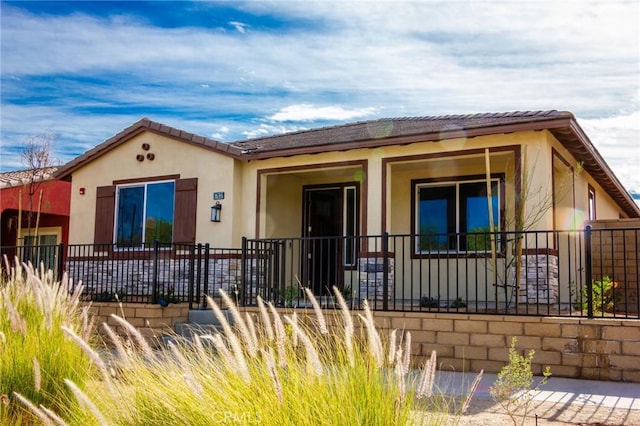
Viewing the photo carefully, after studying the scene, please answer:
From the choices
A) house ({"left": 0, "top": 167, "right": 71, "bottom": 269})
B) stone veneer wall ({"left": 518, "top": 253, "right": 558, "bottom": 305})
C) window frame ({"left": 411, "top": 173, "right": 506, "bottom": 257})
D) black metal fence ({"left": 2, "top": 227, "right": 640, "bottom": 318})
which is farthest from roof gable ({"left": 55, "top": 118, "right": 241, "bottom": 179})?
stone veneer wall ({"left": 518, "top": 253, "right": 558, "bottom": 305})

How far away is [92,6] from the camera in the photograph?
926 centimetres

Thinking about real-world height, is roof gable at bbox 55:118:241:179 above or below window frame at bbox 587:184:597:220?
above

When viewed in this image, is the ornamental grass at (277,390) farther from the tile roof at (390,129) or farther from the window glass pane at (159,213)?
the window glass pane at (159,213)

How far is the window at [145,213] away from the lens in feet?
41.7

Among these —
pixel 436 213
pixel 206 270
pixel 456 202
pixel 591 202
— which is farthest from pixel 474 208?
pixel 206 270

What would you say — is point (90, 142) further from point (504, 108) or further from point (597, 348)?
point (597, 348)

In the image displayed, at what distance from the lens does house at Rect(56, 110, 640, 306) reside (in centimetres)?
948

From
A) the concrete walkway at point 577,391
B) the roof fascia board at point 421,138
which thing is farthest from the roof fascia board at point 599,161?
the concrete walkway at point 577,391

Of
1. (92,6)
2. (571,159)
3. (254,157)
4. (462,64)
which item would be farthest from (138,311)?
(571,159)

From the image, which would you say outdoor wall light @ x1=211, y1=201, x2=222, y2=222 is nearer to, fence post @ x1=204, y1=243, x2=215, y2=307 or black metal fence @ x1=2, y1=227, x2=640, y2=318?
black metal fence @ x1=2, y1=227, x2=640, y2=318

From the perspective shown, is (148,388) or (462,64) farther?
(462,64)

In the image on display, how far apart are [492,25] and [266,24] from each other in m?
3.32

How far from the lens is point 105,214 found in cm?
1327

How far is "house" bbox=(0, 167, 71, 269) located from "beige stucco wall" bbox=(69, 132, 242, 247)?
2.51 metres
